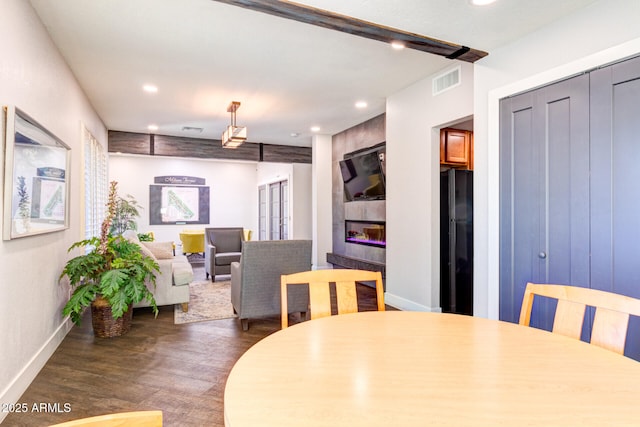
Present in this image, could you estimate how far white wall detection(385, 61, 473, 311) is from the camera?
13.0 feet

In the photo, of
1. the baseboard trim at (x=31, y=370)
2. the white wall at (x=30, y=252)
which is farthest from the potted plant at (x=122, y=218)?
the baseboard trim at (x=31, y=370)

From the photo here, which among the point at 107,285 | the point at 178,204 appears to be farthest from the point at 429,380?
the point at 178,204

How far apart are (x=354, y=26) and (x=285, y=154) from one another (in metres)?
5.55

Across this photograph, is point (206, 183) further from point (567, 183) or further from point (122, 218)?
point (567, 183)

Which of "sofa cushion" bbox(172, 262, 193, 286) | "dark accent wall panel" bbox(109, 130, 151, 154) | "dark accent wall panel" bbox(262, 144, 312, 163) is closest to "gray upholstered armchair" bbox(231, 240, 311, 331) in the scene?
"sofa cushion" bbox(172, 262, 193, 286)

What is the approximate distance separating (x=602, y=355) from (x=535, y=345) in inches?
7.5

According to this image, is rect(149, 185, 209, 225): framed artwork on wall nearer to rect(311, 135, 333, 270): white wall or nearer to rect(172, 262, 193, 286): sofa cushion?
rect(311, 135, 333, 270): white wall

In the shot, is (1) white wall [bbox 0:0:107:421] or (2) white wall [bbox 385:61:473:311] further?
(2) white wall [bbox 385:61:473:311]

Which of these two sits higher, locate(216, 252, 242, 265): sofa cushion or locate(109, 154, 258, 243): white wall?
locate(109, 154, 258, 243): white wall

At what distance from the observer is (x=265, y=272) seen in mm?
3705

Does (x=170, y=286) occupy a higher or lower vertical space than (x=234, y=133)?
lower

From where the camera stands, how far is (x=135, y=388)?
2.44 meters

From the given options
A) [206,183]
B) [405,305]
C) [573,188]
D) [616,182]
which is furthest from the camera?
[206,183]

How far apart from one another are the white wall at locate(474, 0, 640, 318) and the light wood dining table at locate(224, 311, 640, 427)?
5.76 ft
